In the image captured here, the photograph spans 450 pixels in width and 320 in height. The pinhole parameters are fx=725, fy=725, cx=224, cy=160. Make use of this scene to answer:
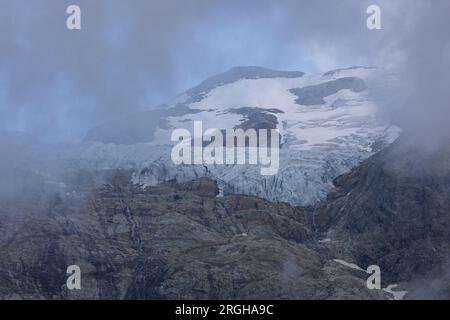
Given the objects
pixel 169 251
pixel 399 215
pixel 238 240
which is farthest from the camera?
pixel 399 215

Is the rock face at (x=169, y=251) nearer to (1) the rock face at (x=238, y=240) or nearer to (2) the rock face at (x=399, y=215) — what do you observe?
(1) the rock face at (x=238, y=240)

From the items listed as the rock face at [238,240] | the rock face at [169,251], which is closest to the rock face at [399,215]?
the rock face at [238,240]

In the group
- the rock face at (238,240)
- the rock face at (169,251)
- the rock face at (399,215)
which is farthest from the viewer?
the rock face at (399,215)

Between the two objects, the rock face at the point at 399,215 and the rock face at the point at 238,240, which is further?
the rock face at the point at 399,215

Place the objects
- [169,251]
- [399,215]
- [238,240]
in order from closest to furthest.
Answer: [169,251] → [238,240] → [399,215]

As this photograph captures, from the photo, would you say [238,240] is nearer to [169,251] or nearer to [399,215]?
[169,251]

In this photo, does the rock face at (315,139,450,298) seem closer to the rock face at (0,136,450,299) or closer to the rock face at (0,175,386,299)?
the rock face at (0,136,450,299)

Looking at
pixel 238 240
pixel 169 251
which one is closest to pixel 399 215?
pixel 238 240

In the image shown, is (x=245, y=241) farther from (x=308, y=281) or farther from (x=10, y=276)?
(x=10, y=276)

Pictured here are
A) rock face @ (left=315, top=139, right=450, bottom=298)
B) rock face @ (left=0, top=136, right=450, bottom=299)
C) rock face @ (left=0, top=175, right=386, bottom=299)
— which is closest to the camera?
rock face @ (left=0, top=175, right=386, bottom=299)

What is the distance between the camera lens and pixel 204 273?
14962cm

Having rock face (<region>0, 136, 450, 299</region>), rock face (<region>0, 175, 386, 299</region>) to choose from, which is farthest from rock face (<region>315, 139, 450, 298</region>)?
rock face (<region>0, 175, 386, 299</region>)

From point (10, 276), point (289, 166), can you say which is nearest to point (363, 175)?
point (289, 166)

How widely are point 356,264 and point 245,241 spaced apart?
27249mm
